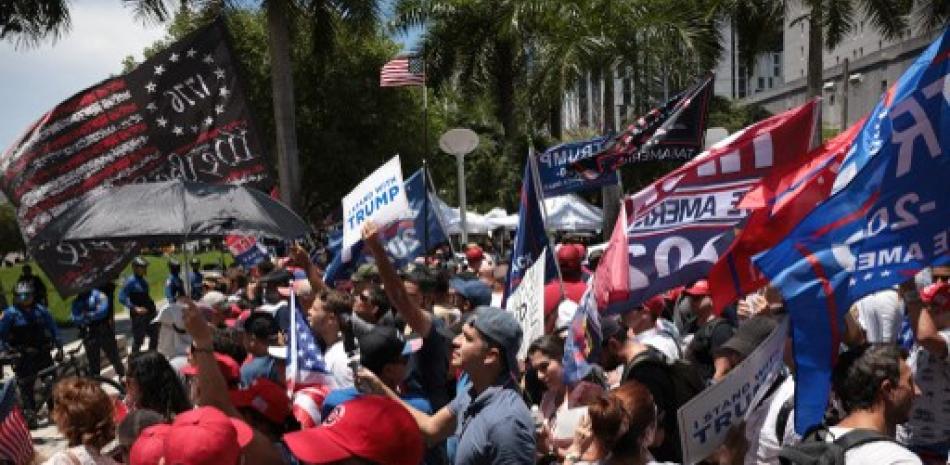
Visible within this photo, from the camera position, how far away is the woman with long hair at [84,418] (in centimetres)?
434

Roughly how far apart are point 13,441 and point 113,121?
143 inches

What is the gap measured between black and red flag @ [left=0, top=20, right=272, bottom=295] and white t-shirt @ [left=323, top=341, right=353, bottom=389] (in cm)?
167

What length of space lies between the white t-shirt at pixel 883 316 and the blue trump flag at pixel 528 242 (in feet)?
6.36

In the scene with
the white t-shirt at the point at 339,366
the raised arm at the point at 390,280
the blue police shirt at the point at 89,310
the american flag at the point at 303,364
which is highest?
the raised arm at the point at 390,280

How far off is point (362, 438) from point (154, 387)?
7.58 feet

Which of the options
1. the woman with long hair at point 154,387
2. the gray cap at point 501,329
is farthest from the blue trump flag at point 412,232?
the gray cap at point 501,329

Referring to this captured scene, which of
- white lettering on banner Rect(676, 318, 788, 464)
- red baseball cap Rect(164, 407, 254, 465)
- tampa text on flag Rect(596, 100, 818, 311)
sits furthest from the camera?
tampa text on flag Rect(596, 100, 818, 311)

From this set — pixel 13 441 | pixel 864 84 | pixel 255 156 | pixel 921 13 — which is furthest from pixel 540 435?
pixel 864 84

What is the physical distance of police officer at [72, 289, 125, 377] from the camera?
14.8m

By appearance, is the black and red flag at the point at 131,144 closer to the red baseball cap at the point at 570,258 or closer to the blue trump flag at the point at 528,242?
the blue trump flag at the point at 528,242

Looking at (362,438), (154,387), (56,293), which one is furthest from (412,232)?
(362,438)

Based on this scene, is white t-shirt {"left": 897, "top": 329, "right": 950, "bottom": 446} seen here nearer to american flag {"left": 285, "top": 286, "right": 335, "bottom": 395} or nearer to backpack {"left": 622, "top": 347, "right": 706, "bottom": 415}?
backpack {"left": 622, "top": 347, "right": 706, "bottom": 415}

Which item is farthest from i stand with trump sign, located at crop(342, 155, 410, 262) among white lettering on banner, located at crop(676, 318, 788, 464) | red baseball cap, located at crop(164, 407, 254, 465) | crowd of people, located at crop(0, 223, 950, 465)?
red baseball cap, located at crop(164, 407, 254, 465)

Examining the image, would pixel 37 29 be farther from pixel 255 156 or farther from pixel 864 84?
pixel 864 84
